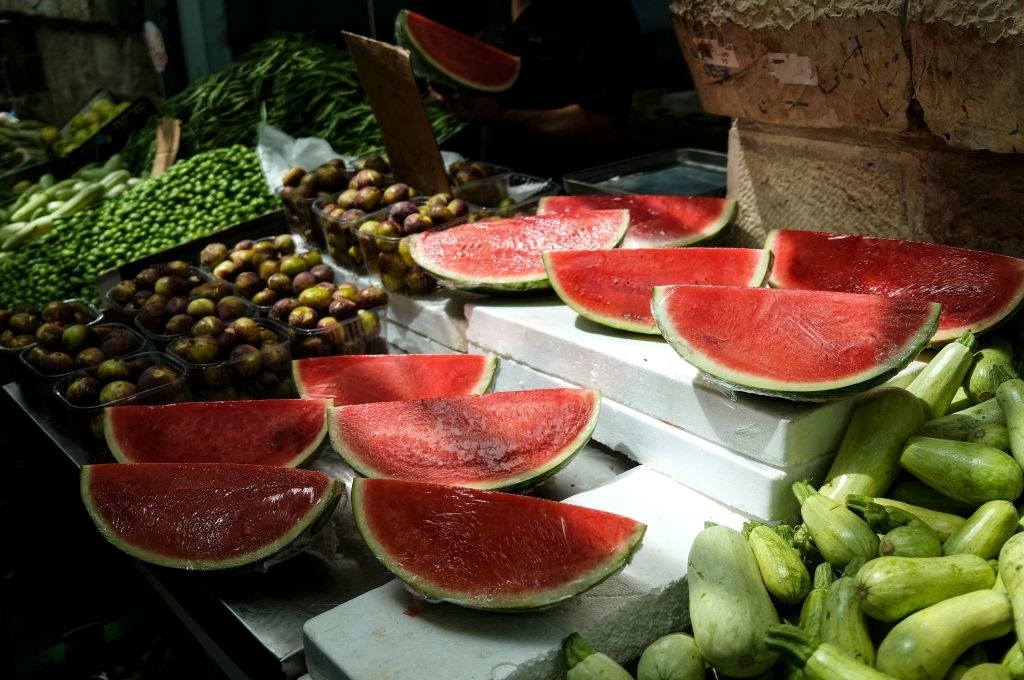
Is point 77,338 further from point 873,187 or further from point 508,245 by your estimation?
point 873,187

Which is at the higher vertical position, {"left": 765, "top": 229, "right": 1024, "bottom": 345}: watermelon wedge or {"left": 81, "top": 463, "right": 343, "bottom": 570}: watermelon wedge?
{"left": 765, "top": 229, "right": 1024, "bottom": 345}: watermelon wedge

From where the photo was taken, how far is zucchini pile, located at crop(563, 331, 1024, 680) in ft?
3.87

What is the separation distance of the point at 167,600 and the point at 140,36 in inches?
189

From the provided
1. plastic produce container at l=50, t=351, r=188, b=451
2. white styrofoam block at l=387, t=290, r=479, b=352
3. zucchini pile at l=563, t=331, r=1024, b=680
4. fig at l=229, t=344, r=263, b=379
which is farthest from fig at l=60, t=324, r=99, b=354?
zucchini pile at l=563, t=331, r=1024, b=680

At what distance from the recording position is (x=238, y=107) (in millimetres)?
4676

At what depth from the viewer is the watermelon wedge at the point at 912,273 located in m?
1.77

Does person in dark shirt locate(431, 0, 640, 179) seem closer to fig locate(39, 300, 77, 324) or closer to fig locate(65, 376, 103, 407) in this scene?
fig locate(39, 300, 77, 324)

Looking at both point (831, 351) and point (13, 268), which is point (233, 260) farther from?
point (831, 351)

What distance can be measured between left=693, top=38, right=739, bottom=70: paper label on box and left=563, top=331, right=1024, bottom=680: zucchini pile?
0.94 meters

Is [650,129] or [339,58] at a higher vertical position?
[339,58]

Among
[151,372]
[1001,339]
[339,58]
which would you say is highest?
[339,58]

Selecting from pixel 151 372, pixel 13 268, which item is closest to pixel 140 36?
pixel 13 268

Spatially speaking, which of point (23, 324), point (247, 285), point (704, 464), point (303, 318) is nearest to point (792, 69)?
point (704, 464)

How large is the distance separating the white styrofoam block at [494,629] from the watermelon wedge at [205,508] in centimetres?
25
